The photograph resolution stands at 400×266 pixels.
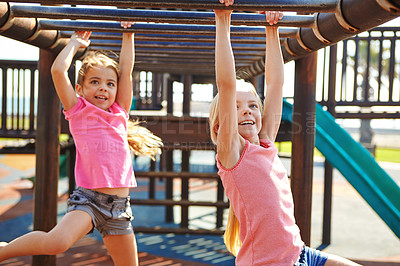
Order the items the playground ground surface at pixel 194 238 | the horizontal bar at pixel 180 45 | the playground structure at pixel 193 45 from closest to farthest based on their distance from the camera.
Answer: the playground structure at pixel 193 45 → the horizontal bar at pixel 180 45 → the playground ground surface at pixel 194 238

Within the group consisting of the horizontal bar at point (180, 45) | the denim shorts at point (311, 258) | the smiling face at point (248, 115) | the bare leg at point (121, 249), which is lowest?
the bare leg at point (121, 249)

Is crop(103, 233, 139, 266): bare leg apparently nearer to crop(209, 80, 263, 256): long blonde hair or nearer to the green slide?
crop(209, 80, 263, 256): long blonde hair

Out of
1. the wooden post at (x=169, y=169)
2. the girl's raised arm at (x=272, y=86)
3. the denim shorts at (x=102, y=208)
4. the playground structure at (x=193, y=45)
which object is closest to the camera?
the playground structure at (x=193, y=45)

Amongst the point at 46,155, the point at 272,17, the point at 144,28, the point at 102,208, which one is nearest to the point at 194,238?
the point at 46,155

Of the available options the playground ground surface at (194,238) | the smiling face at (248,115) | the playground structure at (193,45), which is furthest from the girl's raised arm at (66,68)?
the playground ground surface at (194,238)

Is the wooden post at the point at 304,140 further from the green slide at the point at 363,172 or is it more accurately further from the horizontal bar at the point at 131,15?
the horizontal bar at the point at 131,15

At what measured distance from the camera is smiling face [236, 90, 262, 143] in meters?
1.55

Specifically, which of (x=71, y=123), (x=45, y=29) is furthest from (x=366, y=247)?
(x=45, y=29)

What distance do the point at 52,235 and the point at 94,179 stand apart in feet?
1.09

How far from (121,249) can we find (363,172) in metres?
1.95

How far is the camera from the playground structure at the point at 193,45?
1.31 meters

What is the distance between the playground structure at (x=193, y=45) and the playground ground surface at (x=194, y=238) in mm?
270

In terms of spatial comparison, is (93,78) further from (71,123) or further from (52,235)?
(52,235)

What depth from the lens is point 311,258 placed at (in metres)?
1.48
